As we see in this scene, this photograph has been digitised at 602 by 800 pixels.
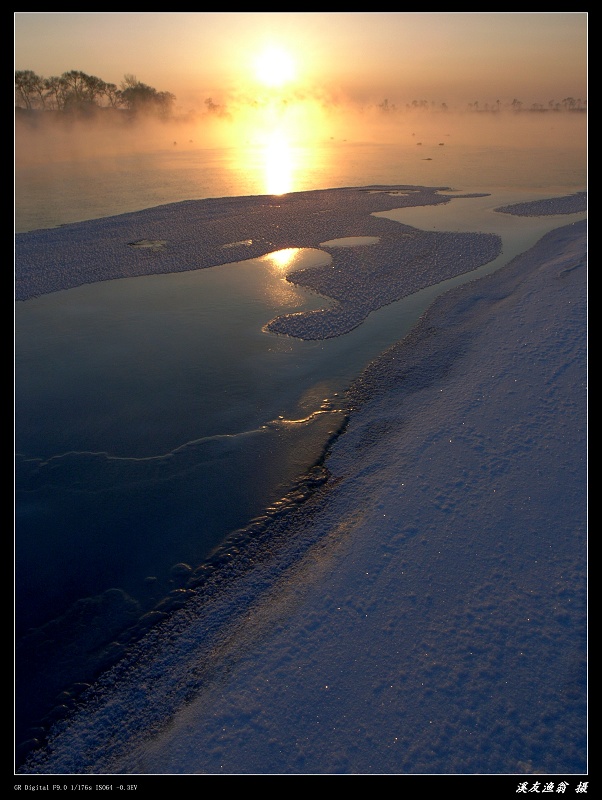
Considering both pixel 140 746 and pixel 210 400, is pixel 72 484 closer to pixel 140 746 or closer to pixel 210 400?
pixel 210 400

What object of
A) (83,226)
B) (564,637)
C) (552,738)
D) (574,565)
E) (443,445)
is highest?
(83,226)

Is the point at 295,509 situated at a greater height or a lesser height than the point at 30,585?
greater

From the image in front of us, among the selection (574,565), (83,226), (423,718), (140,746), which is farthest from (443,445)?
(83,226)

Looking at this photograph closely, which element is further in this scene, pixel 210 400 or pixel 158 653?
pixel 210 400

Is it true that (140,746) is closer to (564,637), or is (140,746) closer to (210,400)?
(564,637)
